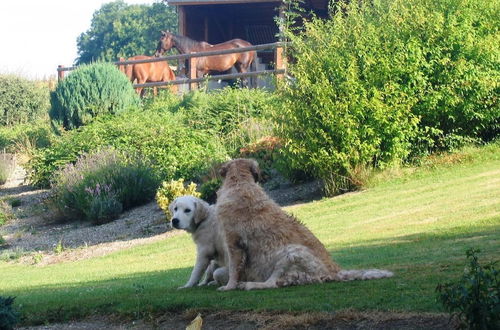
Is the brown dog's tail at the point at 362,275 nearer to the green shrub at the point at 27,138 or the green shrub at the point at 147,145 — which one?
the green shrub at the point at 147,145

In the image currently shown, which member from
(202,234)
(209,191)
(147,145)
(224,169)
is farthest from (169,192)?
(224,169)

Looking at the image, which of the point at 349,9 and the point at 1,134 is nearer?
the point at 349,9

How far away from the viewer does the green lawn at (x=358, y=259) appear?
9250 mm

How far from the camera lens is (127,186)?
24016mm

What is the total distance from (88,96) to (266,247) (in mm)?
21698

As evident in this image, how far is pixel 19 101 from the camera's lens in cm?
4019

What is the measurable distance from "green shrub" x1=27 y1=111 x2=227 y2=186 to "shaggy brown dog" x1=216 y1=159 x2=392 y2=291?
13680 mm

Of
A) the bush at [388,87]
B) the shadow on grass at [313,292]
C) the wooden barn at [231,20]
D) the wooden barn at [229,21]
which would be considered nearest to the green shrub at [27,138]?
the wooden barn at [231,20]

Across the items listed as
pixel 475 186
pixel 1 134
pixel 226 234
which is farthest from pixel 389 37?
pixel 1 134

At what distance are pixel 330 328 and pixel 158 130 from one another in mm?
19334

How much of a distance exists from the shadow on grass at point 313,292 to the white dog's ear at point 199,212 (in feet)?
2.95

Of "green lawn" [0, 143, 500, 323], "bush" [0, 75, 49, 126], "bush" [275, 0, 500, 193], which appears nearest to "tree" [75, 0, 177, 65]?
"bush" [0, 75, 49, 126]

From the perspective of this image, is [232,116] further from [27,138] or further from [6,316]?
[6,316]

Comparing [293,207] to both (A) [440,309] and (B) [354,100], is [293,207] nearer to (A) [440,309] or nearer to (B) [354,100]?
(B) [354,100]
